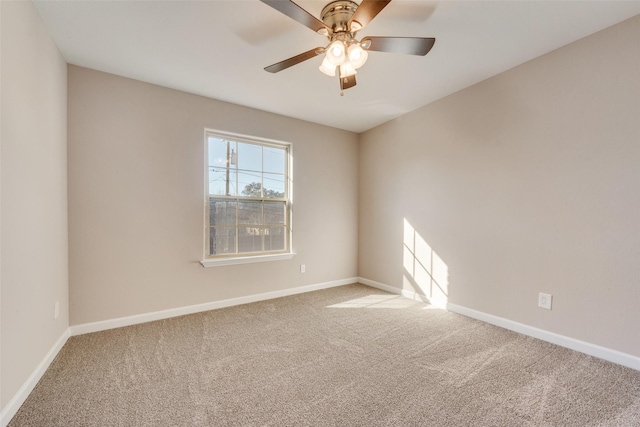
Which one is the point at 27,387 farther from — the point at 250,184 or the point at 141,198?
the point at 250,184

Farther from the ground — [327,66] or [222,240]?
[327,66]

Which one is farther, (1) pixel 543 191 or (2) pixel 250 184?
(2) pixel 250 184

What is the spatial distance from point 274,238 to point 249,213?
49 centimetres

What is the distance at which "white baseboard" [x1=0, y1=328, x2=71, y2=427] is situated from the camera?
1.42m

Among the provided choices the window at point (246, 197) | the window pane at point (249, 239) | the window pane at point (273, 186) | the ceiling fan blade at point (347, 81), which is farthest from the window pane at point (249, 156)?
the ceiling fan blade at point (347, 81)

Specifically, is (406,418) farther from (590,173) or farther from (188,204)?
(188,204)

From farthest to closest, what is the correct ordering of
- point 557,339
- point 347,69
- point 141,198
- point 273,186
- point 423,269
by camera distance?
1. point 273,186
2. point 423,269
3. point 141,198
4. point 557,339
5. point 347,69

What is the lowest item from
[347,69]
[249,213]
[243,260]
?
[243,260]

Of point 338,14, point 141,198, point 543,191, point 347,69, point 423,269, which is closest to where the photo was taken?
point 338,14

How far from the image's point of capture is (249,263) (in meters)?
3.39

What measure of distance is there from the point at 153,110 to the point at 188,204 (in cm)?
102

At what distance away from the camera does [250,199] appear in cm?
350

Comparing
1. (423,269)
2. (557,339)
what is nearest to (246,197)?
(423,269)

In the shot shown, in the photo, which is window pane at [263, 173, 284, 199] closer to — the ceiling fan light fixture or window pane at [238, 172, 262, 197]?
window pane at [238, 172, 262, 197]
